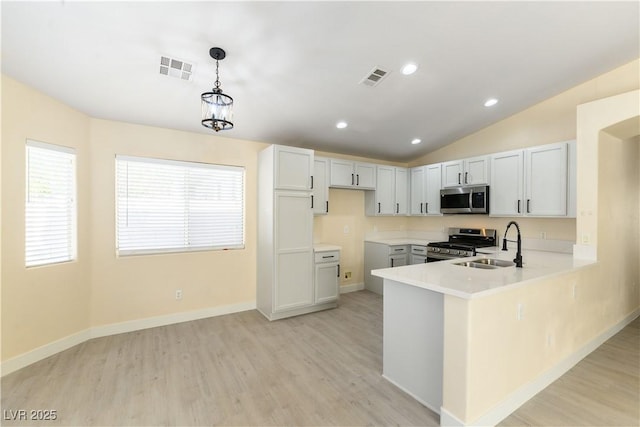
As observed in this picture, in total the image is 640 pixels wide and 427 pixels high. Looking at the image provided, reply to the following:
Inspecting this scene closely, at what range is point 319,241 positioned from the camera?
16.4ft

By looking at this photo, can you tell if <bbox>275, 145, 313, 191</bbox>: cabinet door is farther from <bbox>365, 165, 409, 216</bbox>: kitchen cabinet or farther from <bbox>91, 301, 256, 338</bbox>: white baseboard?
<bbox>91, 301, 256, 338</bbox>: white baseboard

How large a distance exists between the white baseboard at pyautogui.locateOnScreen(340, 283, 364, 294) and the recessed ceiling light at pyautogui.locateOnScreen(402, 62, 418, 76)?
3.72 metres

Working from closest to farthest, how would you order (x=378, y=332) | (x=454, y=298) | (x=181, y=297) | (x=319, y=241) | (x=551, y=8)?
(x=454, y=298) < (x=551, y=8) < (x=378, y=332) < (x=181, y=297) < (x=319, y=241)

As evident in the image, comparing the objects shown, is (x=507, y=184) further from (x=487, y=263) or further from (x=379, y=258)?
(x=379, y=258)

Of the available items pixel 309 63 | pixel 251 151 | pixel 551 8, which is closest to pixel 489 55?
pixel 551 8

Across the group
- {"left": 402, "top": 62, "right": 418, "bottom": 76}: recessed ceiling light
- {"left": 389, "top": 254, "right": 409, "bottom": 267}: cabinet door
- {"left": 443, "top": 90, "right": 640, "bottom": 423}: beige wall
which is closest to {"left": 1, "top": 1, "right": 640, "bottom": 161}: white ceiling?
{"left": 402, "top": 62, "right": 418, "bottom": 76}: recessed ceiling light

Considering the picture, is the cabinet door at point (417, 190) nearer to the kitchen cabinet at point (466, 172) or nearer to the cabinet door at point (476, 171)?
the kitchen cabinet at point (466, 172)

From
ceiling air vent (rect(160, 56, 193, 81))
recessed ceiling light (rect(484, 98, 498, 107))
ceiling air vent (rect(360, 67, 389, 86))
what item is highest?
recessed ceiling light (rect(484, 98, 498, 107))

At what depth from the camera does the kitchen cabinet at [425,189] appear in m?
5.01

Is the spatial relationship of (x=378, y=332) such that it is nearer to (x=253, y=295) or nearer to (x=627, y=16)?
(x=253, y=295)

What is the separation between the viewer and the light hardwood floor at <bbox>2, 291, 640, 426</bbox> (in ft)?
6.68

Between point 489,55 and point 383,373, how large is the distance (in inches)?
129

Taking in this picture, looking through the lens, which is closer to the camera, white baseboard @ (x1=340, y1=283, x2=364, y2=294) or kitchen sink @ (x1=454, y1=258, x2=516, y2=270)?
kitchen sink @ (x1=454, y1=258, x2=516, y2=270)

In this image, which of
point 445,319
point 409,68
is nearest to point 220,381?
point 445,319
